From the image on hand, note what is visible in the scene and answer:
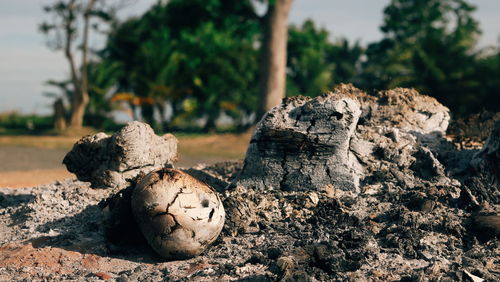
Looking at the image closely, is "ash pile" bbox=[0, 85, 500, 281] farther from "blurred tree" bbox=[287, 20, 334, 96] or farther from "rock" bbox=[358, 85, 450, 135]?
"blurred tree" bbox=[287, 20, 334, 96]

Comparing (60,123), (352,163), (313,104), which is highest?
(313,104)

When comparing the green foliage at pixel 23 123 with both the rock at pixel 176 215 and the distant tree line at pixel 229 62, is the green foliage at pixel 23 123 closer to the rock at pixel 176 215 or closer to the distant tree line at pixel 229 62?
the distant tree line at pixel 229 62

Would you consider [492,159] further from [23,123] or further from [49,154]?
[23,123]

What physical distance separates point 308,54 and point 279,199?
872 inches

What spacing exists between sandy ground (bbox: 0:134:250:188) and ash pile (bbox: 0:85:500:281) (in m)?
3.13

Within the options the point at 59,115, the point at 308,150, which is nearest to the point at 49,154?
the point at 59,115

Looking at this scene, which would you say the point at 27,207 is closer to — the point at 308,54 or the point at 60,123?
the point at 60,123

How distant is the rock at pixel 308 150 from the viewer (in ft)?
19.5

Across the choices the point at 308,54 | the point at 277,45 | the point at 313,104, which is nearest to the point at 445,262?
the point at 313,104

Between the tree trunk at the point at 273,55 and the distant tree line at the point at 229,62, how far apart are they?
0.11 m

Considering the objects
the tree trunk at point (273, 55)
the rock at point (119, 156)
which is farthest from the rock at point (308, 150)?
the tree trunk at point (273, 55)

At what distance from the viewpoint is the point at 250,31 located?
16.4 metres

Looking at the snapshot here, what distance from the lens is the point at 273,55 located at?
1612 cm

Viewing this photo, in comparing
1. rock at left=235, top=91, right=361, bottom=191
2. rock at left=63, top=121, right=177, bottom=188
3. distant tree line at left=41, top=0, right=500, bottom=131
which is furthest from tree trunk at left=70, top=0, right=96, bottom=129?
rock at left=235, top=91, right=361, bottom=191
